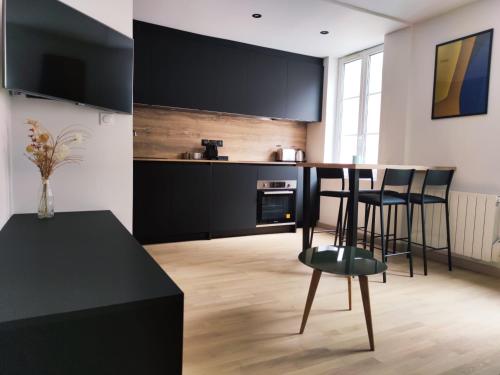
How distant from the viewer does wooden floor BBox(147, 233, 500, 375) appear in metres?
1.77

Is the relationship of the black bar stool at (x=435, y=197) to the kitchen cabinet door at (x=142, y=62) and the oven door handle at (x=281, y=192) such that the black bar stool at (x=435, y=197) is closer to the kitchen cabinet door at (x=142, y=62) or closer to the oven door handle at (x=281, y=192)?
the oven door handle at (x=281, y=192)

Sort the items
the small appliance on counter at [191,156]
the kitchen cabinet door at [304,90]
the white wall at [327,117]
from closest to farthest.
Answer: the small appliance on counter at [191,156] < the kitchen cabinet door at [304,90] < the white wall at [327,117]

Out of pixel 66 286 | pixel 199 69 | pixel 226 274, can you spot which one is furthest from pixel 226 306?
pixel 199 69

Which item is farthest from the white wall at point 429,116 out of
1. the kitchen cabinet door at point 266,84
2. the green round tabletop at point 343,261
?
the green round tabletop at point 343,261

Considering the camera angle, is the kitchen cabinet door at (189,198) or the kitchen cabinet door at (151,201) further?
the kitchen cabinet door at (189,198)

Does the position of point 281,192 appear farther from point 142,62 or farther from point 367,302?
point 367,302

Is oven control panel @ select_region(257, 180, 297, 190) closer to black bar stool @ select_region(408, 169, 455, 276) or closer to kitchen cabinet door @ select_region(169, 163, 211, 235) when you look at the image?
kitchen cabinet door @ select_region(169, 163, 211, 235)

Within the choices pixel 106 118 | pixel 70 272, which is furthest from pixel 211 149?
pixel 70 272

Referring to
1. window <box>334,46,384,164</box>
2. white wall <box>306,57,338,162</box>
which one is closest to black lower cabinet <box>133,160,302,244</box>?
white wall <box>306,57,338,162</box>

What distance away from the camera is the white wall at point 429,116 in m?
3.25

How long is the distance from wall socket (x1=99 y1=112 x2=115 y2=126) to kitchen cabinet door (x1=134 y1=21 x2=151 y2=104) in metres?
1.85

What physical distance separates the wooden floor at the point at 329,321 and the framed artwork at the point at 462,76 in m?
1.57

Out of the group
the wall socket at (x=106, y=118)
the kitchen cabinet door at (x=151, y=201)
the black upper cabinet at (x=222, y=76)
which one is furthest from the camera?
the black upper cabinet at (x=222, y=76)

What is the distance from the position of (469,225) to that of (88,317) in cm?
350
